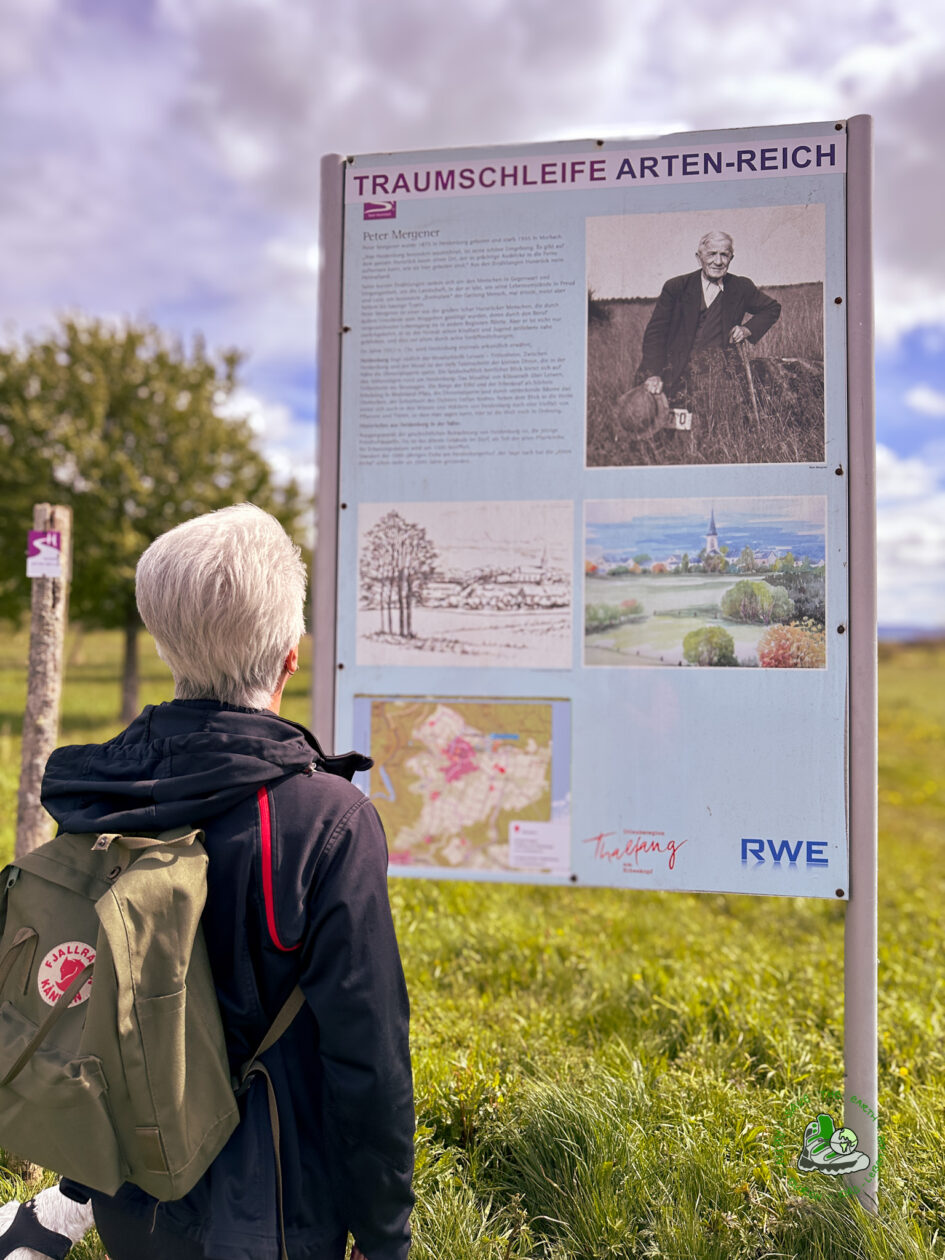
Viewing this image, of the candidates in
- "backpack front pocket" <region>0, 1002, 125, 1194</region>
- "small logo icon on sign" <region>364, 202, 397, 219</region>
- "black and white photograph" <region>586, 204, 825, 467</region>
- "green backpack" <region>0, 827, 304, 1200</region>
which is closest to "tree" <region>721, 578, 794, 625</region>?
"black and white photograph" <region>586, 204, 825, 467</region>

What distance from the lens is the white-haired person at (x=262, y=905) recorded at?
1507 millimetres

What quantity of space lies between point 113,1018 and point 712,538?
6.86 feet

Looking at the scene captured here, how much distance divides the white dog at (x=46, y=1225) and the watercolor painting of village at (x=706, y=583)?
2.11 meters

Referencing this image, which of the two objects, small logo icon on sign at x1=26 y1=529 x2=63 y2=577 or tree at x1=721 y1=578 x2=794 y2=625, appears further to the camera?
small logo icon on sign at x1=26 y1=529 x2=63 y2=577

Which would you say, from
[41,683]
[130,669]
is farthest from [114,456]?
[41,683]

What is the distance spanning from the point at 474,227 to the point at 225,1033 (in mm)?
2500

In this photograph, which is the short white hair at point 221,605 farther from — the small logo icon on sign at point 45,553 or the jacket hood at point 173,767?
the small logo icon on sign at point 45,553

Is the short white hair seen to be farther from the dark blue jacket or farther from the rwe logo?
the rwe logo

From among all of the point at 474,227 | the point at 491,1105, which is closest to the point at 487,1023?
the point at 491,1105

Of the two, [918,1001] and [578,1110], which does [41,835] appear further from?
[918,1001]

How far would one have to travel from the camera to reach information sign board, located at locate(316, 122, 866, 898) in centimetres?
270

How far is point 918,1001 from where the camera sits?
447 cm

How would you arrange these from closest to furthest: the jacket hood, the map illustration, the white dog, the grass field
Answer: the jacket hood → the white dog → the grass field → the map illustration

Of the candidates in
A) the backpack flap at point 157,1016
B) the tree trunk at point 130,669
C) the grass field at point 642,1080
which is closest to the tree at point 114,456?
the tree trunk at point 130,669
